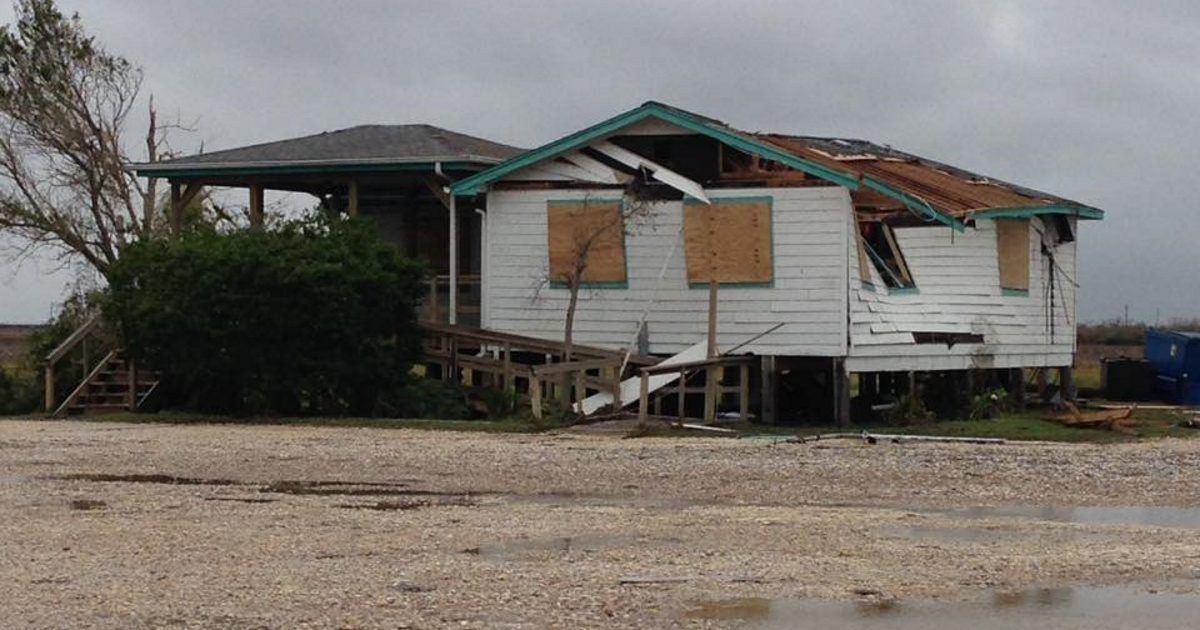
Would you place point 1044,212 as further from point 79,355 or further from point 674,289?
point 79,355

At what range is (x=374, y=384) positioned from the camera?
2919 cm

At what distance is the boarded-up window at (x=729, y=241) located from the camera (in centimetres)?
2875

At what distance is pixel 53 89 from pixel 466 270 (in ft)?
37.6

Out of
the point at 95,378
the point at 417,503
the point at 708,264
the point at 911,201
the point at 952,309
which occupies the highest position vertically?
the point at 911,201

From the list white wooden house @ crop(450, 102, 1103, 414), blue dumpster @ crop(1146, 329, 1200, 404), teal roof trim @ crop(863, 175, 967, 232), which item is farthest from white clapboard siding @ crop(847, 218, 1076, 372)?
blue dumpster @ crop(1146, 329, 1200, 404)

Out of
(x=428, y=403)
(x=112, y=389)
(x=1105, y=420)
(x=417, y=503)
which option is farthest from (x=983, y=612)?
(x=112, y=389)

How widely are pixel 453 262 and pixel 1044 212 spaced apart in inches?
412

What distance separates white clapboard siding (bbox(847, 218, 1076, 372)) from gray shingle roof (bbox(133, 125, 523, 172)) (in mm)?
7072

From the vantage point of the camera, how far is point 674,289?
29438 millimetres

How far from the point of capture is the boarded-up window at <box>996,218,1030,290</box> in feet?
106

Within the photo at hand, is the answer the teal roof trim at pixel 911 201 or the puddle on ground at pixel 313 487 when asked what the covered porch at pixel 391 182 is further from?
the puddle on ground at pixel 313 487

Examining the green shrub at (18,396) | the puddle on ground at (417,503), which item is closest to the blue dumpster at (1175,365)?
the green shrub at (18,396)

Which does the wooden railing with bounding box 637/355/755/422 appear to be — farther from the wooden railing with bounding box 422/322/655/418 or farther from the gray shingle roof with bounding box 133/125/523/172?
the gray shingle roof with bounding box 133/125/523/172

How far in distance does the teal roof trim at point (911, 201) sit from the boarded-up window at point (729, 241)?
1619 millimetres
